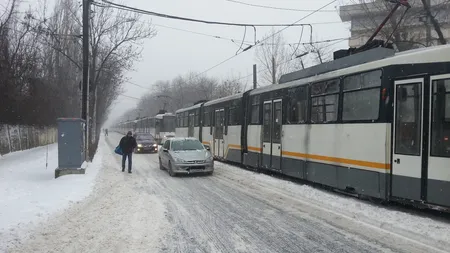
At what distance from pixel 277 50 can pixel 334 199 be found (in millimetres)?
36844

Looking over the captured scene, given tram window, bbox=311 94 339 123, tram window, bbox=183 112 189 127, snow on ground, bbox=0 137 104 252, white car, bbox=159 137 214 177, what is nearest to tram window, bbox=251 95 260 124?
white car, bbox=159 137 214 177

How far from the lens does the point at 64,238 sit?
6.52 metres

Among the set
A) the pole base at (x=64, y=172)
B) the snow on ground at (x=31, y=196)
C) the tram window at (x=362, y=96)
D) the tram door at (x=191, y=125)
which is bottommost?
the snow on ground at (x=31, y=196)

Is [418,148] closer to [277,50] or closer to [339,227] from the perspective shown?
[339,227]

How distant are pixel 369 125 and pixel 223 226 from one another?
4.13m

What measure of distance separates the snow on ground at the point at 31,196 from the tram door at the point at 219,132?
7220mm

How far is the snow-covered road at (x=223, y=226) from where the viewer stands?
6059 mm

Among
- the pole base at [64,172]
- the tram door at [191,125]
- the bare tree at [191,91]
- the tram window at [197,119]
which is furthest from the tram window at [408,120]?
the bare tree at [191,91]

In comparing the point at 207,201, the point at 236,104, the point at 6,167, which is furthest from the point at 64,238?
the point at 6,167

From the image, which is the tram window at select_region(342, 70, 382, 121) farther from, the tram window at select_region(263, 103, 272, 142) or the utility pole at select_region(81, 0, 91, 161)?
the utility pole at select_region(81, 0, 91, 161)

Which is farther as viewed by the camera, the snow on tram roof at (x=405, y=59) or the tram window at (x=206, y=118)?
the tram window at (x=206, y=118)

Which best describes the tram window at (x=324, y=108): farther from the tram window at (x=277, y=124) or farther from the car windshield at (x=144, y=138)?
the car windshield at (x=144, y=138)

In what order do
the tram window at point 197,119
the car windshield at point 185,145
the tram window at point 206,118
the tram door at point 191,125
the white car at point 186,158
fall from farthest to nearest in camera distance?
1. the tram door at point 191,125
2. the tram window at point 197,119
3. the tram window at point 206,118
4. the car windshield at point 185,145
5. the white car at point 186,158

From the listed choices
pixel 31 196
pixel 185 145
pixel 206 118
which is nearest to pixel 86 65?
pixel 185 145
